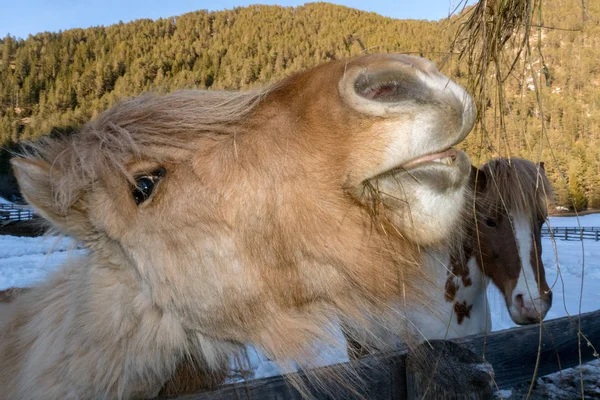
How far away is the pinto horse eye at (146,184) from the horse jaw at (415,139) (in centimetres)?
75

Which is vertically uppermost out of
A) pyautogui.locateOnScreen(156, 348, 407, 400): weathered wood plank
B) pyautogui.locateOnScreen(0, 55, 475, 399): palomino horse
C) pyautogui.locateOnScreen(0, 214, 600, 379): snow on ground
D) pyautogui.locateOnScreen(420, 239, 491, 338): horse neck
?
pyautogui.locateOnScreen(0, 55, 475, 399): palomino horse

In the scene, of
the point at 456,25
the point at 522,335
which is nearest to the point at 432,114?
the point at 456,25

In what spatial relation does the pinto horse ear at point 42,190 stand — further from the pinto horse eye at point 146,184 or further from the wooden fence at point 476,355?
the wooden fence at point 476,355

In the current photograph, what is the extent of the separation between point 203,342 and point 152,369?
0.21 m

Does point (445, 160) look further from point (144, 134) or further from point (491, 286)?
point (491, 286)

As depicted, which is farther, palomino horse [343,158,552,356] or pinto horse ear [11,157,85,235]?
palomino horse [343,158,552,356]

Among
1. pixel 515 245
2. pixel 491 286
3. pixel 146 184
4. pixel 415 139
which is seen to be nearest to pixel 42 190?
pixel 146 184

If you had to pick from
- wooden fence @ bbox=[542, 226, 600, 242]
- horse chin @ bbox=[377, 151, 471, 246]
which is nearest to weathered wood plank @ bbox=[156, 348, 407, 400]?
horse chin @ bbox=[377, 151, 471, 246]

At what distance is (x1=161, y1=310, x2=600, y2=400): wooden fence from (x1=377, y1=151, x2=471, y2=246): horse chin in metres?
0.55

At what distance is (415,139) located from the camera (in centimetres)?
106

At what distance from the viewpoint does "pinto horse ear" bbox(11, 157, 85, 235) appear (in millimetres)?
1518

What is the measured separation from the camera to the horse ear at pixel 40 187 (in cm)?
152

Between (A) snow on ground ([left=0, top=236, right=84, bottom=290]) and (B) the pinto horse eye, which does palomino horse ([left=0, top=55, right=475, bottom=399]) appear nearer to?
(B) the pinto horse eye

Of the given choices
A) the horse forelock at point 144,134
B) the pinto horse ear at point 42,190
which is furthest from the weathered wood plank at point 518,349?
the pinto horse ear at point 42,190
